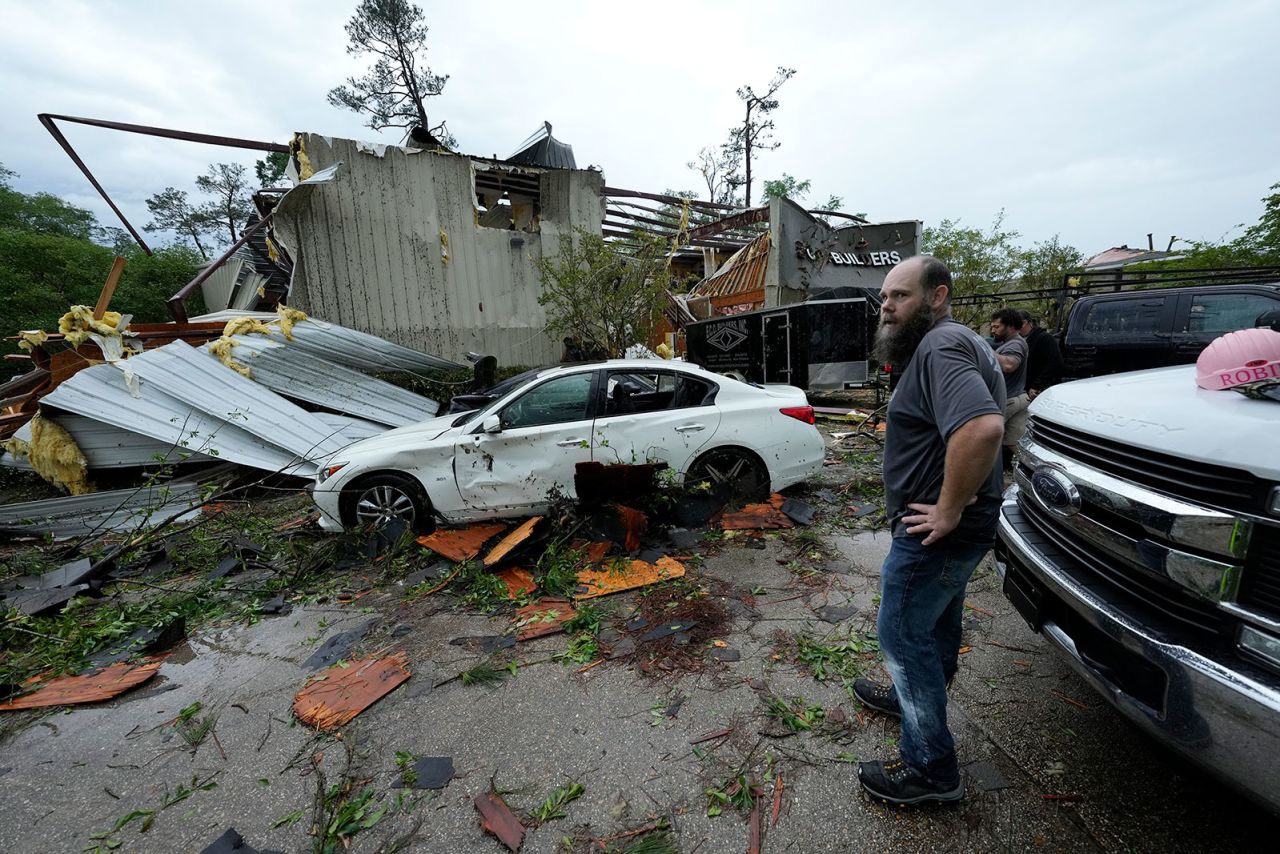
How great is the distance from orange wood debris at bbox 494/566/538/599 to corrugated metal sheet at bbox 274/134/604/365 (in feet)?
25.5

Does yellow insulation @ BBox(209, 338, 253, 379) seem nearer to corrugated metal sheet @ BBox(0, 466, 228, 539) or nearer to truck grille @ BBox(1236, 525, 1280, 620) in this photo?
corrugated metal sheet @ BBox(0, 466, 228, 539)

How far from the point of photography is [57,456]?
6016 mm

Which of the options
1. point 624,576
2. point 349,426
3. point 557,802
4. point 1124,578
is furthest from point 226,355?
point 1124,578

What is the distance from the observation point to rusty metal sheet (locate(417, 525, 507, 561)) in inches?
157

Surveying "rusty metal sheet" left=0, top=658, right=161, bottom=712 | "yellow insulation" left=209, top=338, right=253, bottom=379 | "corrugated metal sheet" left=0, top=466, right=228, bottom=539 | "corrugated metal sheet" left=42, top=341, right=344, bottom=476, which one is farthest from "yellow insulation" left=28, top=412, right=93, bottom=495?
"rusty metal sheet" left=0, top=658, right=161, bottom=712

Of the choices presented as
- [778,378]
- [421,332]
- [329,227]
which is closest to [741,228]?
[778,378]

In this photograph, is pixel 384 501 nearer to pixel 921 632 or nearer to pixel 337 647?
pixel 337 647

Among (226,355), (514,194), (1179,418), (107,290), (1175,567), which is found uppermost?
(514,194)

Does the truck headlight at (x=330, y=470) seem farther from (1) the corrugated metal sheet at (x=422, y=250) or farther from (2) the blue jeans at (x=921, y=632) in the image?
(1) the corrugated metal sheet at (x=422, y=250)

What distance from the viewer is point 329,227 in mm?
9242

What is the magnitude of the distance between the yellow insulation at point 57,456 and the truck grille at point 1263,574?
32.7 feet

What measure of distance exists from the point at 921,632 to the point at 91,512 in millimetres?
8234

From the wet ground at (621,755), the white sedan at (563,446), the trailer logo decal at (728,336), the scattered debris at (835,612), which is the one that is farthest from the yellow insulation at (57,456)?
the trailer logo decal at (728,336)

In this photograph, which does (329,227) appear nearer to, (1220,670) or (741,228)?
(741,228)
